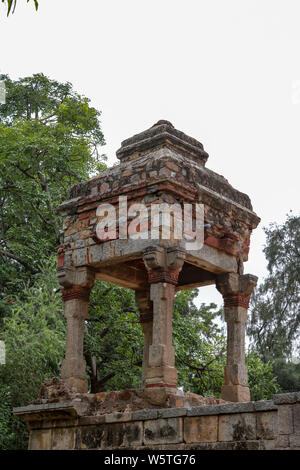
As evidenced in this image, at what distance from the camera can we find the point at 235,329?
9383 mm

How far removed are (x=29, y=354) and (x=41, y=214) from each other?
4.17 meters

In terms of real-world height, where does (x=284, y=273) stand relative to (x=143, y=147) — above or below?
above

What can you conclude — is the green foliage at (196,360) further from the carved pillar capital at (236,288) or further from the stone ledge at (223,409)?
the stone ledge at (223,409)

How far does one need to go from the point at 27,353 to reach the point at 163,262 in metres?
5.83

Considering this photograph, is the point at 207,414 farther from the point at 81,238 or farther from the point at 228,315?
the point at 81,238

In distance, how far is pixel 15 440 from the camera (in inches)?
546

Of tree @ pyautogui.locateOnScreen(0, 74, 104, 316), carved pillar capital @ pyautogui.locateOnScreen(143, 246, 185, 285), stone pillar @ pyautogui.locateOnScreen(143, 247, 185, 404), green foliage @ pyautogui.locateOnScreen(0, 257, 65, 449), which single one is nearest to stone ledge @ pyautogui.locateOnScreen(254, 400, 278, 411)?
stone pillar @ pyautogui.locateOnScreen(143, 247, 185, 404)

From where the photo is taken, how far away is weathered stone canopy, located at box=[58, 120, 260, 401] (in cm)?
839

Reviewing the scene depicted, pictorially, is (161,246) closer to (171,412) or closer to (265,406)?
(171,412)

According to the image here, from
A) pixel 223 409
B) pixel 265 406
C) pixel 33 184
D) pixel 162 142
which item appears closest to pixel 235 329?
pixel 223 409

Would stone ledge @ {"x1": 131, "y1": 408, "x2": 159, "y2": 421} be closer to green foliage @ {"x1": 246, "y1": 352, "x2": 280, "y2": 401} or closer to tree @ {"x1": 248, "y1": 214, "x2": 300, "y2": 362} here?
green foliage @ {"x1": 246, "y1": 352, "x2": 280, "y2": 401}

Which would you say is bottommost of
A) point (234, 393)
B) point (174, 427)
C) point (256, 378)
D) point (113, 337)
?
point (174, 427)

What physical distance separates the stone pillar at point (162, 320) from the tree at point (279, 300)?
53.8 ft

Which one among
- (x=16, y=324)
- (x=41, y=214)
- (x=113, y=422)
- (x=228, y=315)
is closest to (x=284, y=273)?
(x=41, y=214)
